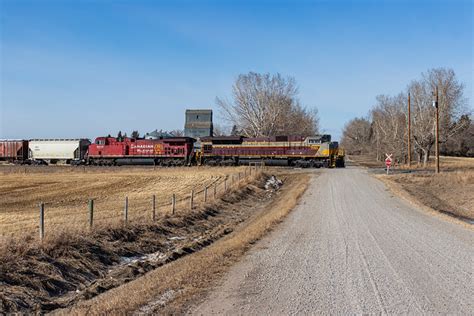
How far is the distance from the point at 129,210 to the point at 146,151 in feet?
126

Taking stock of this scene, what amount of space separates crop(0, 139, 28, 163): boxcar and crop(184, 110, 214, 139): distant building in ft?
116

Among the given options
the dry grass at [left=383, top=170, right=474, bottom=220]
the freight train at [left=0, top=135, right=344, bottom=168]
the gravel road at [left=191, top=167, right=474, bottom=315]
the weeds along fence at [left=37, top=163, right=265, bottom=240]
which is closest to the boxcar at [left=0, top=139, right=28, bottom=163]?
the freight train at [left=0, top=135, right=344, bottom=168]

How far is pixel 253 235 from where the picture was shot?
45.9 feet

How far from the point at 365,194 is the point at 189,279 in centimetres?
2093

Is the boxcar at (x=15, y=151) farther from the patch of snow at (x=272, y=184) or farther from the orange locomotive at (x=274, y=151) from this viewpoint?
the patch of snow at (x=272, y=184)

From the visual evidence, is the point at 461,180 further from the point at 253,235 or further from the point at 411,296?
the point at 411,296

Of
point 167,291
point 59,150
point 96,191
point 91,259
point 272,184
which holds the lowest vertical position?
point 96,191

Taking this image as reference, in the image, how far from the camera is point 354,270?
355 inches

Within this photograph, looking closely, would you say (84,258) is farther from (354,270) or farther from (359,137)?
(359,137)

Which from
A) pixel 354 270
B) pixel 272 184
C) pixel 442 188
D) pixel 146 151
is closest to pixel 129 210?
pixel 354 270

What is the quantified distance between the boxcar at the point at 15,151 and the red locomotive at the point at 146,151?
1430 centimetres

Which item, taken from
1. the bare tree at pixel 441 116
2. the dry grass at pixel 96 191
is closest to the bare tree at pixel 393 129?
the bare tree at pixel 441 116

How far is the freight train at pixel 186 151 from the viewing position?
5385 cm

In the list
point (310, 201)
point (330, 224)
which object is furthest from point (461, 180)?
point (330, 224)
